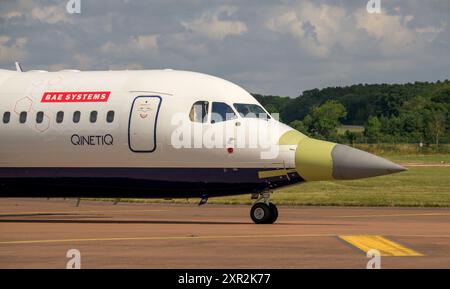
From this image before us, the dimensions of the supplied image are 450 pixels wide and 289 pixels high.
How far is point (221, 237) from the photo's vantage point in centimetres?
2542

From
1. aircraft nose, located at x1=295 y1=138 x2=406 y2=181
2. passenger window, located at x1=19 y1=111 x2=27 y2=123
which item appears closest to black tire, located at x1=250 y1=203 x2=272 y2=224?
aircraft nose, located at x1=295 y1=138 x2=406 y2=181

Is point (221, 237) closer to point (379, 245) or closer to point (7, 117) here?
point (379, 245)

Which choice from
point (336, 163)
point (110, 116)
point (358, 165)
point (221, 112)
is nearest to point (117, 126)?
point (110, 116)

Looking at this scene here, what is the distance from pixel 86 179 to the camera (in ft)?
106

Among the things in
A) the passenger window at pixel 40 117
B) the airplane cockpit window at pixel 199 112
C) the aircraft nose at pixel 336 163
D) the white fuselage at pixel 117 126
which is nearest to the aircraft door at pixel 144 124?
the white fuselage at pixel 117 126

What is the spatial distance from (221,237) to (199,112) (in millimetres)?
6405

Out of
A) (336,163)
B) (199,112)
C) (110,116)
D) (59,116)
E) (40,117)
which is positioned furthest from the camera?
(40,117)

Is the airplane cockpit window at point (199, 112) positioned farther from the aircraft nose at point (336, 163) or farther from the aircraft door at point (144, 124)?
the aircraft nose at point (336, 163)

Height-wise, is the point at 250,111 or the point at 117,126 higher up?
the point at 250,111

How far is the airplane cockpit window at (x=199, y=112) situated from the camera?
30953 mm

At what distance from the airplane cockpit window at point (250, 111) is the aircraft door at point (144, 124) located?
7.47 ft
